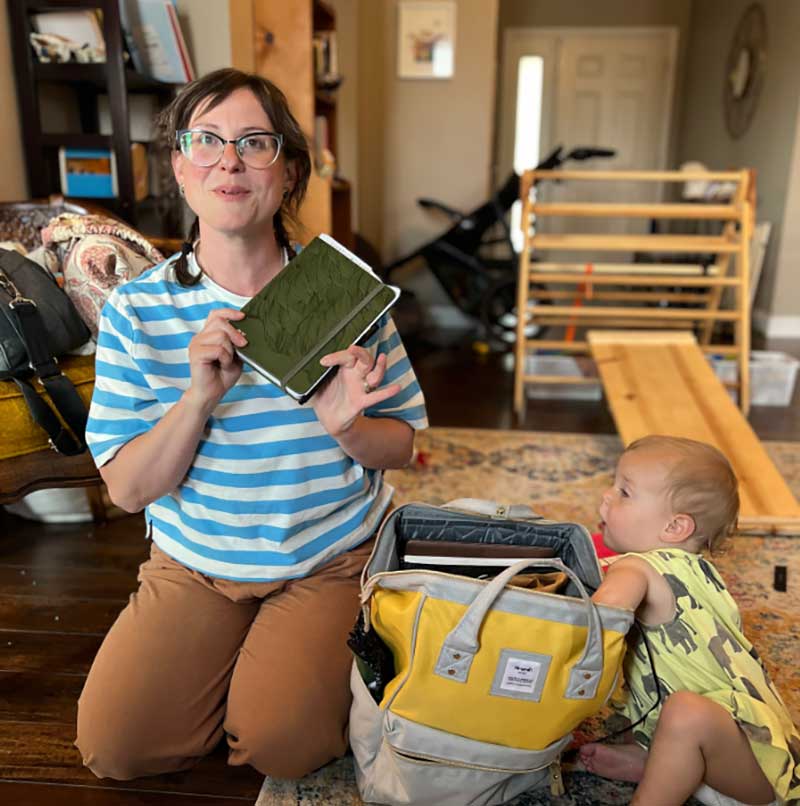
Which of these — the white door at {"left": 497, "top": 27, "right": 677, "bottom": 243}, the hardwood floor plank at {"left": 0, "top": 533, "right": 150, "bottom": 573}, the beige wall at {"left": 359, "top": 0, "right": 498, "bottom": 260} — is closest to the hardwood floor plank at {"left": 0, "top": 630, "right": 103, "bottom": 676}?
the hardwood floor plank at {"left": 0, "top": 533, "right": 150, "bottom": 573}

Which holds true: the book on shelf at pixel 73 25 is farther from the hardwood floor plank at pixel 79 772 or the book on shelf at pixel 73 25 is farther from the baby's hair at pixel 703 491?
the baby's hair at pixel 703 491

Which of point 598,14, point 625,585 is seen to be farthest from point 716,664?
point 598,14

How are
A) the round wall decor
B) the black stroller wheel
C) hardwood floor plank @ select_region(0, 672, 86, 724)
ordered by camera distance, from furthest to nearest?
the round wall decor, the black stroller wheel, hardwood floor plank @ select_region(0, 672, 86, 724)

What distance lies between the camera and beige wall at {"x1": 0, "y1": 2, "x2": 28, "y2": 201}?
2.14 m

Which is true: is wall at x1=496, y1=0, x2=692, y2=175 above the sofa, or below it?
above

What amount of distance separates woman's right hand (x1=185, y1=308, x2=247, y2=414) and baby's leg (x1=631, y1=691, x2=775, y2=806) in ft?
2.41

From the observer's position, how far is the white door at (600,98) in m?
6.15

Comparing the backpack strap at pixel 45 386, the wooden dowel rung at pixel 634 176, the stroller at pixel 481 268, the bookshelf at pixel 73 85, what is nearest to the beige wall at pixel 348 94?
the stroller at pixel 481 268

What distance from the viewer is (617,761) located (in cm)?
112

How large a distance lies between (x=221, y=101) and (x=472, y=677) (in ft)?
2.75

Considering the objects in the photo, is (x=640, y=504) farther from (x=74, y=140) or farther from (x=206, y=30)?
(x=206, y=30)

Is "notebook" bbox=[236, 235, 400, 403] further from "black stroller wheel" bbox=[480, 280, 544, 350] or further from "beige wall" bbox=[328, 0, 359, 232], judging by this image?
"black stroller wheel" bbox=[480, 280, 544, 350]

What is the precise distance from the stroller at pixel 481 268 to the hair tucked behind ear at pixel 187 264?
9.91ft

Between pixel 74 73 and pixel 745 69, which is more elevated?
pixel 745 69
